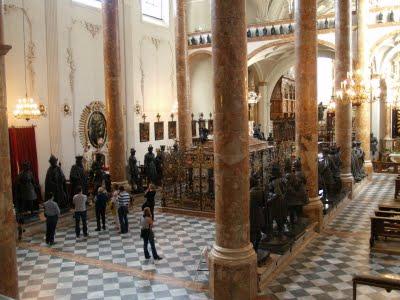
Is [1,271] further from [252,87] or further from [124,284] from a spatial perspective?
[252,87]

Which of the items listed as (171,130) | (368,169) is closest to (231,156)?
(368,169)

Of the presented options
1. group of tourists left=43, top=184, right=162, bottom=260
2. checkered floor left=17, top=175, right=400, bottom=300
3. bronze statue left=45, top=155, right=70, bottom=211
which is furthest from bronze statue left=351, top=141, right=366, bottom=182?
bronze statue left=45, top=155, right=70, bottom=211

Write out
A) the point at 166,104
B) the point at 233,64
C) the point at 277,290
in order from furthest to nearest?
the point at 166,104 → the point at 277,290 → the point at 233,64

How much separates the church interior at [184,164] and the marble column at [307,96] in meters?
0.04

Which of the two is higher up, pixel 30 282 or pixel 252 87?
pixel 252 87

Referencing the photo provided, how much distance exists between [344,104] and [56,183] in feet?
31.3

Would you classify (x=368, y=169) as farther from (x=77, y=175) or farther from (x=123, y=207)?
(x=77, y=175)

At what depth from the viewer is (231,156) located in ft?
22.5

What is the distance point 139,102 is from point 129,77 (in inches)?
48.9

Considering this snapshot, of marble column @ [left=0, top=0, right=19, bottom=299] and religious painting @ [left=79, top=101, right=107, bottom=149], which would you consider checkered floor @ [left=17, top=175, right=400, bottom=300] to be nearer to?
marble column @ [left=0, top=0, right=19, bottom=299]

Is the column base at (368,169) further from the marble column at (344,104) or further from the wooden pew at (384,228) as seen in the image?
the wooden pew at (384,228)

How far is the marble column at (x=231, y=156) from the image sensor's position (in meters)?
6.75

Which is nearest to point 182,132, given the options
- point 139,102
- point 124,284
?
point 139,102

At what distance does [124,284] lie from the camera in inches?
318
